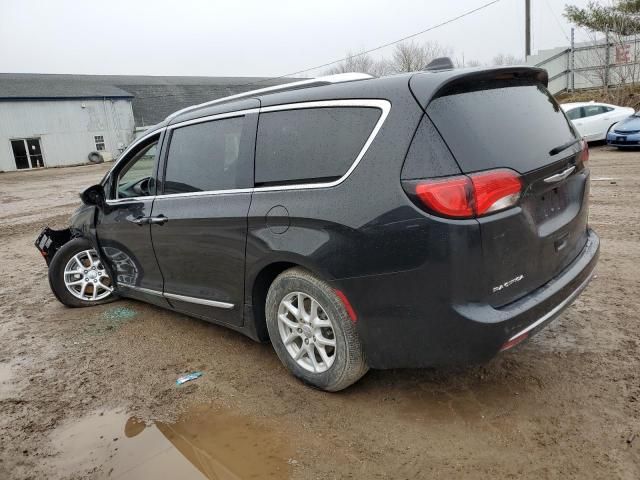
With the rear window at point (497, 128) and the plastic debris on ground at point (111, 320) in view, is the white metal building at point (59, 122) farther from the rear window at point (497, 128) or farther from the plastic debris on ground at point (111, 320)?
the rear window at point (497, 128)

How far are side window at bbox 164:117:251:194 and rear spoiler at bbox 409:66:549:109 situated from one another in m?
1.28

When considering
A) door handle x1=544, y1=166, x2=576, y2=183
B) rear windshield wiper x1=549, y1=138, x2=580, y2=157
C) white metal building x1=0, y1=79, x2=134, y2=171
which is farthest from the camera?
white metal building x1=0, y1=79, x2=134, y2=171

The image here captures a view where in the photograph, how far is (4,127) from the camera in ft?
112

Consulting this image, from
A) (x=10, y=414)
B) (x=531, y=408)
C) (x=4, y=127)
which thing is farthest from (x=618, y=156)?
(x=4, y=127)

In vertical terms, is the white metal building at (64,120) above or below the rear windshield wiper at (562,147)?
above

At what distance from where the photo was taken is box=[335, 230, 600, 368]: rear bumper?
8.14 ft

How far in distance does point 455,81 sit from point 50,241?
4.65 metres

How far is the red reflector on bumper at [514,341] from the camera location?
2527 millimetres

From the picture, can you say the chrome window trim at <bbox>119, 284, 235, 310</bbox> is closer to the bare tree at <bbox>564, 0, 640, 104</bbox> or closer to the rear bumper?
the rear bumper

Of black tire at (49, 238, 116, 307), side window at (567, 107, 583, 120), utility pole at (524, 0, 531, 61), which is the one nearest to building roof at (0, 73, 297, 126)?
utility pole at (524, 0, 531, 61)

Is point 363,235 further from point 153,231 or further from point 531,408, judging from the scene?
point 153,231

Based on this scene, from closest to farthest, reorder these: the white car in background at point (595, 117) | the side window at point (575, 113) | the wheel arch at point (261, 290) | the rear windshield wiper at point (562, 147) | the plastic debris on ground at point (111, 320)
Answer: the rear windshield wiper at point (562, 147) → the wheel arch at point (261, 290) → the plastic debris on ground at point (111, 320) → the white car in background at point (595, 117) → the side window at point (575, 113)

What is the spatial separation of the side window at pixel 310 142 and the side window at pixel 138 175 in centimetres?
137

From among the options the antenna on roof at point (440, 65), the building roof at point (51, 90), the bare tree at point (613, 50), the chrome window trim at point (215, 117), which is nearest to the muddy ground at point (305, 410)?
the antenna on roof at point (440, 65)
